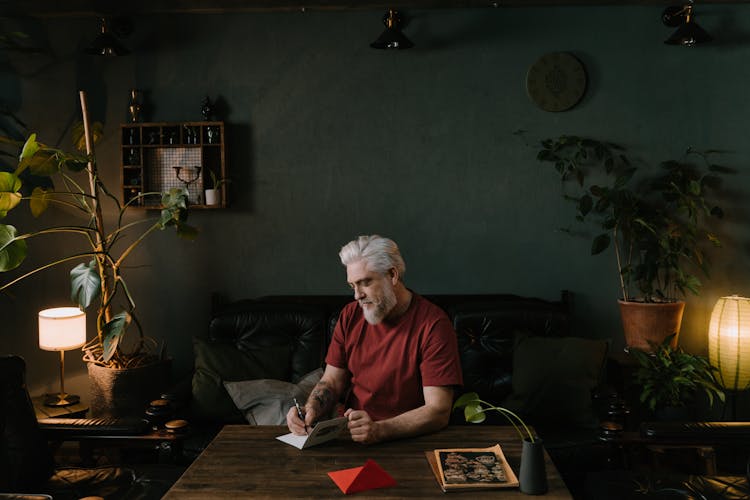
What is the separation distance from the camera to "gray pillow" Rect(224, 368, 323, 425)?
3094 mm

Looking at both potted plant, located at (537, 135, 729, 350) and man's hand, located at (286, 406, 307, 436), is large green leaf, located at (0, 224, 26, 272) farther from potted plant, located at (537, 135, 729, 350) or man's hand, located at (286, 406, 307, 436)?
potted plant, located at (537, 135, 729, 350)

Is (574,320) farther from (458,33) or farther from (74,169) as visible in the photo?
(74,169)

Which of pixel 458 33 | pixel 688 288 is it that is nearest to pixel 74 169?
pixel 458 33

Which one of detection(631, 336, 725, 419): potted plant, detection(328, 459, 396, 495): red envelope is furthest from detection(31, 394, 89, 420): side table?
detection(631, 336, 725, 419): potted plant

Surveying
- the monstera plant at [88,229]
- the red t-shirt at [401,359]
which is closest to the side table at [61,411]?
the monstera plant at [88,229]

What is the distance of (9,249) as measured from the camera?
296 cm

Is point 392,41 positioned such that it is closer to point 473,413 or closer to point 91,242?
point 91,242

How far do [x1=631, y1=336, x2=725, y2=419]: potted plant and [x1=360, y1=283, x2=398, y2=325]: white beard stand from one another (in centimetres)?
158

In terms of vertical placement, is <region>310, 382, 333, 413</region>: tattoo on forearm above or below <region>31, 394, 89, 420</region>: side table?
above

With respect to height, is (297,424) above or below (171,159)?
below

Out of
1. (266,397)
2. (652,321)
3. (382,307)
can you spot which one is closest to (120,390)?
(266,397)

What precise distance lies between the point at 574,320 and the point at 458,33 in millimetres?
1902

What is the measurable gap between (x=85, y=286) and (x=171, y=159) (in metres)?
1.16

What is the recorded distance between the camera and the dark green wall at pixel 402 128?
3.95m
